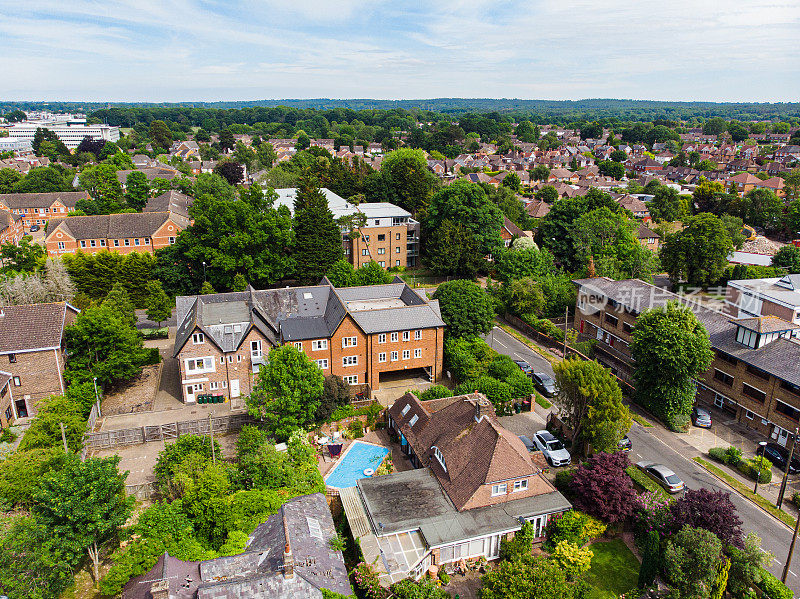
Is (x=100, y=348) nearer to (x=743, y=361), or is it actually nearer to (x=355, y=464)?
(x=355, y=464)

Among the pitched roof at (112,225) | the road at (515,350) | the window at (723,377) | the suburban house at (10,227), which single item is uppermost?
the pitched roof at (112,225)

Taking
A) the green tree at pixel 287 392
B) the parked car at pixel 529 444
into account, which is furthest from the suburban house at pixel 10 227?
the parked car at pixel 529 444

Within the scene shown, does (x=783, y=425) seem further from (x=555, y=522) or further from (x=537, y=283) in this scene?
(x=537, y=283)

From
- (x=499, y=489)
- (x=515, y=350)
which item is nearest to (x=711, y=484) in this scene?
(x=499, y=489)

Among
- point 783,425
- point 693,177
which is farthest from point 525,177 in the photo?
point 783,425

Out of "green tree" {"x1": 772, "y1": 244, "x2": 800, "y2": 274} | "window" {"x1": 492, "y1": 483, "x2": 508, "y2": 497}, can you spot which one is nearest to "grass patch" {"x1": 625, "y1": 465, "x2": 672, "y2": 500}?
"window" {"x1": 492, "y1": 483, "x2": 508, "y2": 497}

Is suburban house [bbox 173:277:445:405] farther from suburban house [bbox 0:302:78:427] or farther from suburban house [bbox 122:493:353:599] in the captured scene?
suburban house [bbox 122:493:353:599]

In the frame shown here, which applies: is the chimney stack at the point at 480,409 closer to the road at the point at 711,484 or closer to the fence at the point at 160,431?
the road at the point at 711,484
